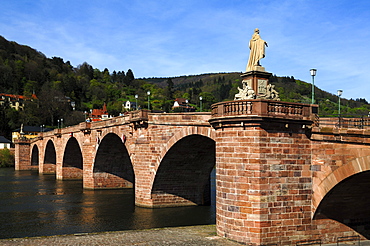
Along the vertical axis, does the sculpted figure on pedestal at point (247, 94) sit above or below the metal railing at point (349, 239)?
above

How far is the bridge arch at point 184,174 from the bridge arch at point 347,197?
1097 cm

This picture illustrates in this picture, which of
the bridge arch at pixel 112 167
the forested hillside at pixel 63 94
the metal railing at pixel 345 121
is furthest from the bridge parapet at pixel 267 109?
the forested hillside at pixel 63 94

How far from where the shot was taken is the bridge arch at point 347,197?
53.1ft

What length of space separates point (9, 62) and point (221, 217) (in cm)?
15320

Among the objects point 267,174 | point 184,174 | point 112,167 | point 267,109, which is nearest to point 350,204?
point 267,174

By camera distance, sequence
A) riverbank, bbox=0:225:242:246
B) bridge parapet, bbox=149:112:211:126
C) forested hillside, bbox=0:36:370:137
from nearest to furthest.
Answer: riverbank, bbox=0:225:242:246 < bridge parapet, bbox=149:112:211:126 < forested hillside, bbox=0:36:370:137

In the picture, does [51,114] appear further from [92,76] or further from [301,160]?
[301,160]

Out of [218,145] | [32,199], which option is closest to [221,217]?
[218,145]

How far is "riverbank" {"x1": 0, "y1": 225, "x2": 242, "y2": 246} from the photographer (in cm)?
1755

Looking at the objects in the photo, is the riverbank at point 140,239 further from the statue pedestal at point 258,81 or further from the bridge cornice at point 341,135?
the statue pedestal at point 258,81

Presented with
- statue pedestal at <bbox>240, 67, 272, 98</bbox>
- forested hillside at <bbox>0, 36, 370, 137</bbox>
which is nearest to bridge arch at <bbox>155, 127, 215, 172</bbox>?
statue pedestal at <bbox>240, 67, 272, 98</bbox>

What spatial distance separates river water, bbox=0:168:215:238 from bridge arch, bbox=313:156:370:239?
9802 millimetres

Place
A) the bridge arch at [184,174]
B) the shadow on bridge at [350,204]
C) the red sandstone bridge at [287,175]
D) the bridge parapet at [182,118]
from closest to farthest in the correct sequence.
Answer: the red sandstone bridge at [287,175]
the shadow on bridge at [350,204]
the bridge parapet at [182,118]
the bridge arch at [184,174]

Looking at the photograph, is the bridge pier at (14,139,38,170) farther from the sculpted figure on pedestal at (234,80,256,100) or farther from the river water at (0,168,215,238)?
the sculpted figure on pedestal at (234,80,256,100)
